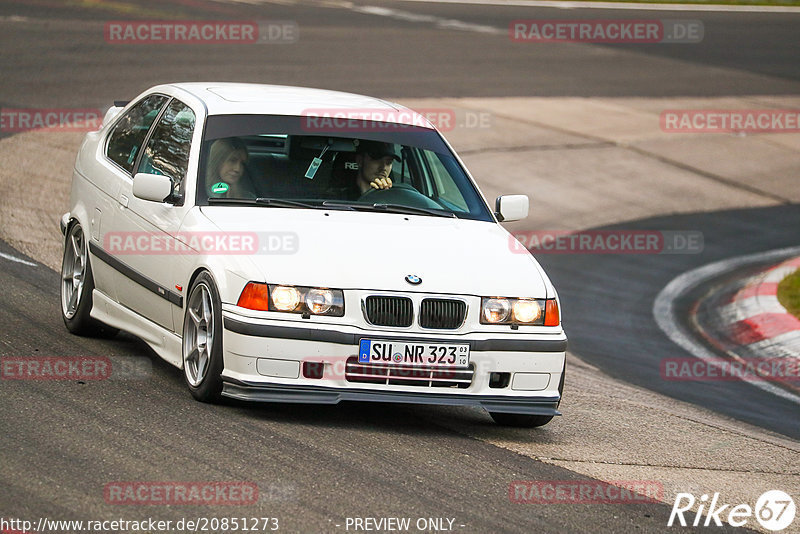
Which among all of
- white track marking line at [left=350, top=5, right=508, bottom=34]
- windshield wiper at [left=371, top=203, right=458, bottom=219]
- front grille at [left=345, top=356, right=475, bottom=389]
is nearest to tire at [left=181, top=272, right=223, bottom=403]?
front grille at [left=345, top=356, right=475, bottom=389]

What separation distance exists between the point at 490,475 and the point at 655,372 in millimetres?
4523

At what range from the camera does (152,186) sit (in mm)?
7180

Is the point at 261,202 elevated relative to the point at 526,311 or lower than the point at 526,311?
elevated

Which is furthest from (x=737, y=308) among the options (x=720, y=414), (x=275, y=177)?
(x=275, y=177)

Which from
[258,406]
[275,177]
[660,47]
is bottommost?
[660,47]

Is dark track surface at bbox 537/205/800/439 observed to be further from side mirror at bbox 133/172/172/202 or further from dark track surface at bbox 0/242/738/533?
side mirror at bbox 133/172/172/202

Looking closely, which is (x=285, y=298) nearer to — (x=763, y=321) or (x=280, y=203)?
(x=280, y=203)

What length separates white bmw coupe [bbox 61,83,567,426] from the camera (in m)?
6.48

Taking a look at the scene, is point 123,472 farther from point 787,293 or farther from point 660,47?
point 660,47

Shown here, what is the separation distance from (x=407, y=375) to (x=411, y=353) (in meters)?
0.12

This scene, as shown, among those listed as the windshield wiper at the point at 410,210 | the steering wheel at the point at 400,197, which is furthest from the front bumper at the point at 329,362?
the steering wheel at the point at 400,197

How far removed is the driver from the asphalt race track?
129cm

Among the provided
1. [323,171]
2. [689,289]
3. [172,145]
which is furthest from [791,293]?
[172,145]

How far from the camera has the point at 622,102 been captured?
77.7 feet
